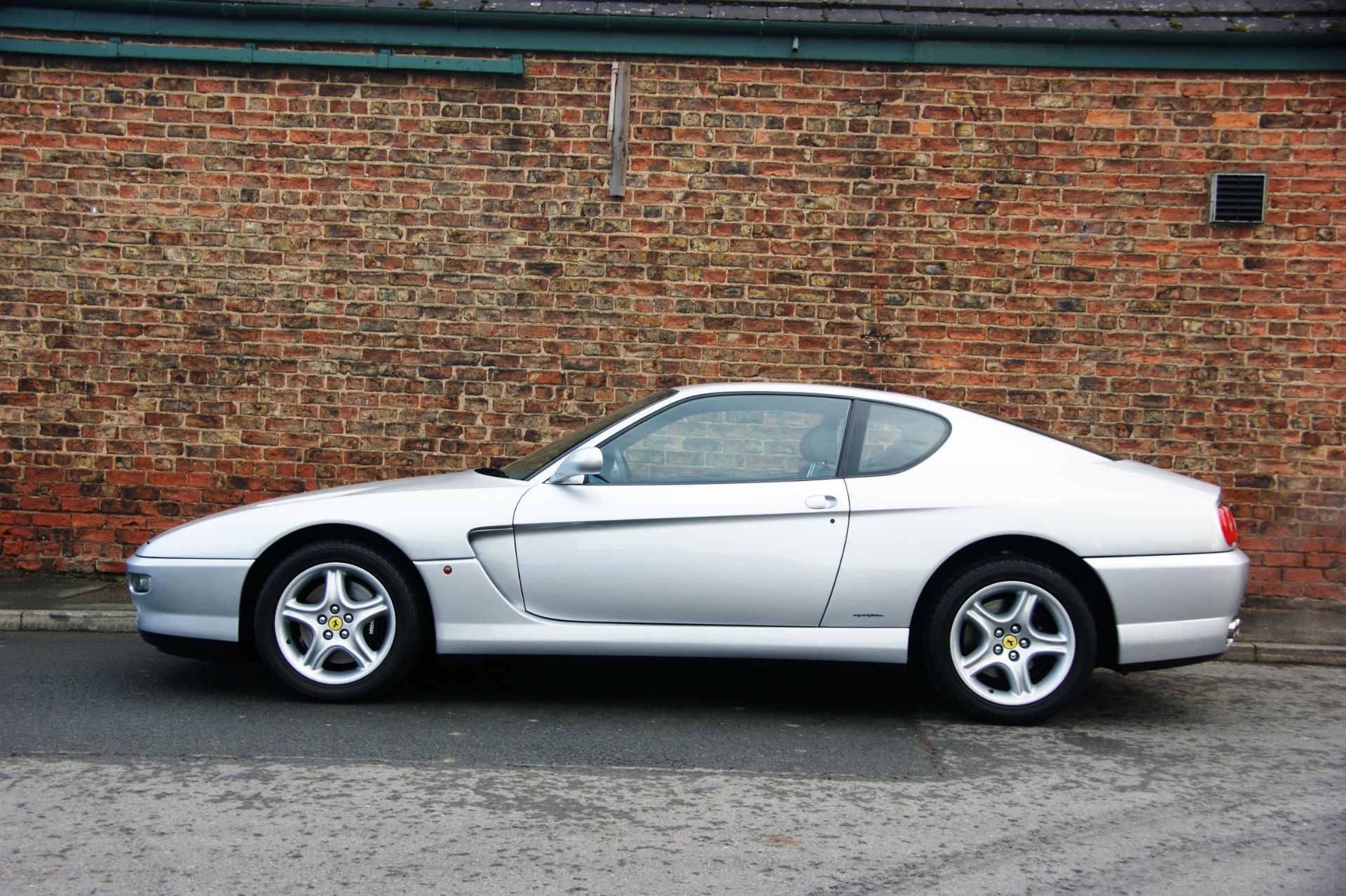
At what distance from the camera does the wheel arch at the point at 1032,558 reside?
5133mm

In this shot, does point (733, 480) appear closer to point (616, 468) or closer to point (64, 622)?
point (616, 468)

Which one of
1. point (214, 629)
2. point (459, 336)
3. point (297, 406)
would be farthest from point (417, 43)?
point (214, 629)

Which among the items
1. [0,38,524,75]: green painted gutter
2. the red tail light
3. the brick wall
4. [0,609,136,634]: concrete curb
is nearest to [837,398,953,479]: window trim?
the red tail light

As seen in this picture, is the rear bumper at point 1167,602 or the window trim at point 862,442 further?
the window trim at point 862,442

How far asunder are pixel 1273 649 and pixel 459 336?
209 inches

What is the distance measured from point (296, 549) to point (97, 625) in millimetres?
2370

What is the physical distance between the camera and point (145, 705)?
524 cm

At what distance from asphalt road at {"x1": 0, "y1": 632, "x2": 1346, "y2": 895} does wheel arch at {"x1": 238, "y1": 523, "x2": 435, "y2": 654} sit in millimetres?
357

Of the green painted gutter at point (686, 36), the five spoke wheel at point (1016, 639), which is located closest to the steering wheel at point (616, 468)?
the five spoke wheel at point (1016, 639)

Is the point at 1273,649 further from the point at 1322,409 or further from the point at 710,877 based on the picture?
the point at 710,877

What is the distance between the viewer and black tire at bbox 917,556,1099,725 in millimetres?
5066

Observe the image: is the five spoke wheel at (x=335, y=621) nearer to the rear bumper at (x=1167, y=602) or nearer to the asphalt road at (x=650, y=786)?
the asphalt road at (x=650, y=786)

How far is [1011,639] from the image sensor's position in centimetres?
510

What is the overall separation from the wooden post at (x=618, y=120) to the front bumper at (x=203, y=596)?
406 centimetres
